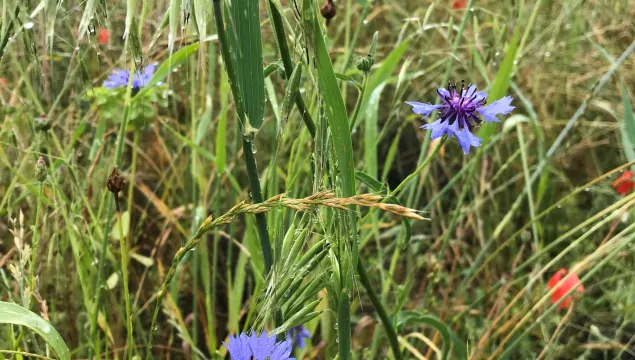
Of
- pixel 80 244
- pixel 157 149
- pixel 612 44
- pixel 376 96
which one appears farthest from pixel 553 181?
pixel 80 244

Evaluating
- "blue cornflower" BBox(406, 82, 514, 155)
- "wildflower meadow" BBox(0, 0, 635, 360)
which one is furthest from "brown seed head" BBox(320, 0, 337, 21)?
"blue cornflower" BBox(406, 82, 514, 155)

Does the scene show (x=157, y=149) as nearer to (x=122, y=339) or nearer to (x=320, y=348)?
(x=122, y=339)

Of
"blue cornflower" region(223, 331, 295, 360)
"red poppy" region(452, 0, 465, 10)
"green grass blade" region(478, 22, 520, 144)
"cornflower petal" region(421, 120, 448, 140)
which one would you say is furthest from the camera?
"red poppy" region(452, 0, 465, 10)

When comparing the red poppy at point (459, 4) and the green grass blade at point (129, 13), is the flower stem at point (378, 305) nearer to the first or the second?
the green grass blade at point (129, 13)

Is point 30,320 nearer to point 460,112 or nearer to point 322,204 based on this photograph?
point 322,204

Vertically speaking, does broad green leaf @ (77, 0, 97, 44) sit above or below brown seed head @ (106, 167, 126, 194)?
above

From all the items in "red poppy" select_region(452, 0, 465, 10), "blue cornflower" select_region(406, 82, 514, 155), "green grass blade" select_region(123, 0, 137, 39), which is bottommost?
"blue cornflower" select_region(406, 82, 514, 155)

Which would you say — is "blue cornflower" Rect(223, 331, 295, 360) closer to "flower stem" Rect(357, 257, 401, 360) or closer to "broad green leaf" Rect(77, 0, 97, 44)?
"flower stem" Rect(357, 257, 401, 360)

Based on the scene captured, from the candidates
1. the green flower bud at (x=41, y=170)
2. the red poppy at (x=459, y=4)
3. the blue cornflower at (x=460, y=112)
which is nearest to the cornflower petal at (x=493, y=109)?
the blue cornflower at (x=460, y=112)

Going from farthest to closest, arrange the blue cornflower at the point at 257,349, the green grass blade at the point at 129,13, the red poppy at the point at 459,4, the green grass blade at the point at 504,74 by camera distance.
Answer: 1. the red poppy at the point at 459,4
2. the green grass blade at the point at 504,74
3. the blue cornflower at the point at 257,349
4. the green grass blade at the point at 129,13
